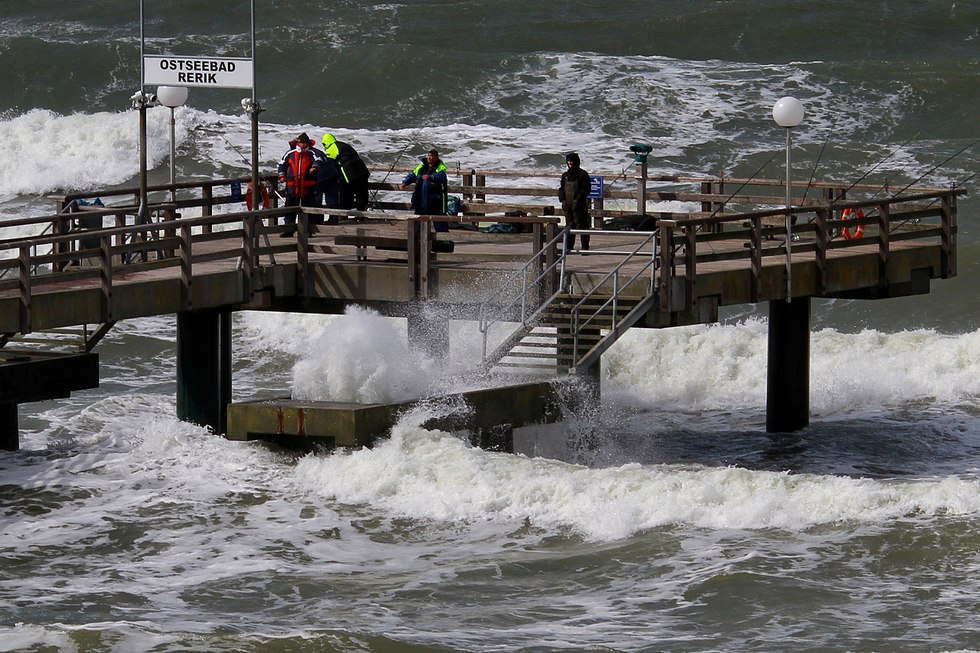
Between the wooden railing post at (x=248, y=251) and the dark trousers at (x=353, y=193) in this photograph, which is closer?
the wooden railing post at (x=248, y=251)

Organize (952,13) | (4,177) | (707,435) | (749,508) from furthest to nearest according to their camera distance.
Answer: (952,13), (4,177), (707,435), (749,508)

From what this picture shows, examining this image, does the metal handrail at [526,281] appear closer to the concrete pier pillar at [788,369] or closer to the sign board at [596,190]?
the sign board at [596,190]

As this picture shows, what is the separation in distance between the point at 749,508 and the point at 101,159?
30517mm

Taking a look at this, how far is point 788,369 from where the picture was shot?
23688 mm

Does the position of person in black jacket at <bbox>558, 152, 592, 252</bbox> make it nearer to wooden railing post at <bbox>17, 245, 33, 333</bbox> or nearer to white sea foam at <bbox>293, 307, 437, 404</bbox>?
white sea foam at <bbox>293, 307, 437, 404</bbox>

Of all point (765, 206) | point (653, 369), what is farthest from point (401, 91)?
point (653, 369)

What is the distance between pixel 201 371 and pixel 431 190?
3354 millimetres

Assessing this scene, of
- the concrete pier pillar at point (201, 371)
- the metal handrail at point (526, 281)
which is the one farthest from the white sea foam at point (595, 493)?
the concrete pier pillar at point (201, 371)

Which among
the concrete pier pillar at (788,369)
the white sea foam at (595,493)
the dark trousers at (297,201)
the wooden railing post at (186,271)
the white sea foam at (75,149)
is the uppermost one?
the white sea foam at (75,149)

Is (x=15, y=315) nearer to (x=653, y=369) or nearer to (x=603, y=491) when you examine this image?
(x=603, y=491)

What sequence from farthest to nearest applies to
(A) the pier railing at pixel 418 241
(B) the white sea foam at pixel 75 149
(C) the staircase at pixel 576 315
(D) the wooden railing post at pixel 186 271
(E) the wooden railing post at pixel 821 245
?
(B) the white sea foam at pixel 75 149 → (E) the wooden railing post at pixel 821 245 → (D) the wooden railing post at pixel 186 271 → (C) the staircase at pixel 576 315 → (A) the pier railing at pixel 418 241

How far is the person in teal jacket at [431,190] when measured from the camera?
21.8 metres

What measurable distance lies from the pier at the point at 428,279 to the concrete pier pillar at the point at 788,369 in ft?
0.78

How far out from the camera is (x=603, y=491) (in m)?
17.6
